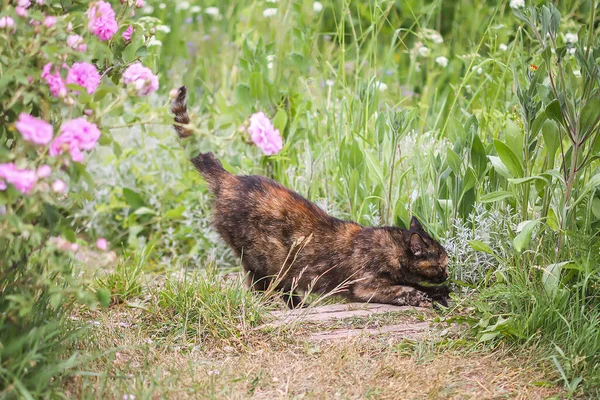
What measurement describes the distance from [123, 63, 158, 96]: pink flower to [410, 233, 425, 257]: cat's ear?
79.7 inches

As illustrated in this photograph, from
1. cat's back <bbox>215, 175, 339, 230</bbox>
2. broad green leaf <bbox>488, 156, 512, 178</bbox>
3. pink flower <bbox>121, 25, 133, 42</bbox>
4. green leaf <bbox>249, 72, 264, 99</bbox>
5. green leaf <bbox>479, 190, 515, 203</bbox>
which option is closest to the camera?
pink flower <bbox>121, 25, 133, 42</bbox>

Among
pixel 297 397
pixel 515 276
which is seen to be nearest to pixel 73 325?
pixel 297 397

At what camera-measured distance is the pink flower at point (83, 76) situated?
2.93 metres

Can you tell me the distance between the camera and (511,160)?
161 inches

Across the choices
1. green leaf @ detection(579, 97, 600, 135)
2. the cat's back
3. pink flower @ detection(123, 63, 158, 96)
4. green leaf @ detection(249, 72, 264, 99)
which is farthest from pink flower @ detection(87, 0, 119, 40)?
green leaf @ detection(249, 72, 264, 99)

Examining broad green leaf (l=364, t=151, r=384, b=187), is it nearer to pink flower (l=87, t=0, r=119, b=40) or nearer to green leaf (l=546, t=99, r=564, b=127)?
green leaf (l=546, t=99, r=564, b=127)

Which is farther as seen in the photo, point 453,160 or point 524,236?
point 453,160

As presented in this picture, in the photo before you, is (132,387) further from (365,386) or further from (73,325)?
(365,386)

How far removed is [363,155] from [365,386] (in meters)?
2.07

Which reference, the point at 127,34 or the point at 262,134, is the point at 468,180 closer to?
the point at 262,134

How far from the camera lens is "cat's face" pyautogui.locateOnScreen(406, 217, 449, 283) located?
14.8ft

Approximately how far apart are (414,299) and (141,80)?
2.19m

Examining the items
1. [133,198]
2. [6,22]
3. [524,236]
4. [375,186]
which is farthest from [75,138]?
[133,198]

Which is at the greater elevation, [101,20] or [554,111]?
[101,20]
